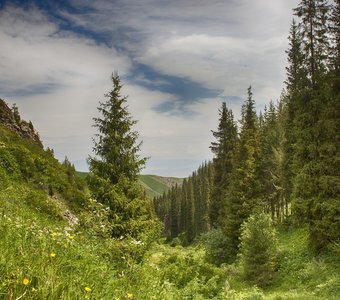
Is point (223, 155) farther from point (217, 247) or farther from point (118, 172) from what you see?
point (118, 172)

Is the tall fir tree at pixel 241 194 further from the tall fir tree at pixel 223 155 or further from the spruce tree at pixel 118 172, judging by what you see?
the spruce tree at pixel 118 172

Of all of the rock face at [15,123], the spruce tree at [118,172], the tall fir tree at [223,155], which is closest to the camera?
the spruce tree at [118,172]

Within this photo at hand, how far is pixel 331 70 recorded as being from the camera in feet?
76.7

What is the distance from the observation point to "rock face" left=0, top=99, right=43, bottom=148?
1019 inches

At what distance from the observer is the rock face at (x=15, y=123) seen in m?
25.9

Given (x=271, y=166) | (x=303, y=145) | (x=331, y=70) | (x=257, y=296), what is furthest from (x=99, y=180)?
(x=271, y=166)

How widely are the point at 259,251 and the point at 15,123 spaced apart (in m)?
20.1

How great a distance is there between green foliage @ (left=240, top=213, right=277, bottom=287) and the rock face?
1824 centimetres

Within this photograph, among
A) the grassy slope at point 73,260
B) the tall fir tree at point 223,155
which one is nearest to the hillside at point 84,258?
the grassy slope at point 73,260

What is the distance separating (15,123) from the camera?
88.9 ft

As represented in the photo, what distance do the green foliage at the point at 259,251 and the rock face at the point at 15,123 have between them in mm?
18244

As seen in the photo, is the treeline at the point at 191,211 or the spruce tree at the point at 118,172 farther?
the treeline at the point at 191,211

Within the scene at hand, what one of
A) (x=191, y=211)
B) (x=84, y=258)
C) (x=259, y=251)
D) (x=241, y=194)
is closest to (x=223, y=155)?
(x=241, y=194)

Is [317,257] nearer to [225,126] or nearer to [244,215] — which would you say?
[244,215]
